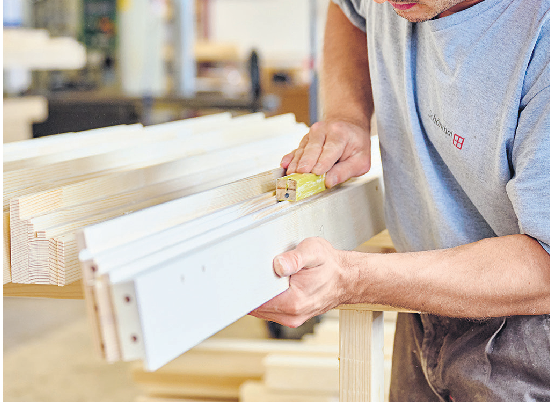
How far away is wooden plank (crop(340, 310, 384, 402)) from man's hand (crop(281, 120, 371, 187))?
25 centimetres

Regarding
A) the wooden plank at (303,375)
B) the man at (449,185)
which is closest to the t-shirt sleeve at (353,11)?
the man at (449,185)

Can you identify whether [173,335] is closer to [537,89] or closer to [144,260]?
[144,260]

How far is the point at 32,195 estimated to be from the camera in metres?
0.89

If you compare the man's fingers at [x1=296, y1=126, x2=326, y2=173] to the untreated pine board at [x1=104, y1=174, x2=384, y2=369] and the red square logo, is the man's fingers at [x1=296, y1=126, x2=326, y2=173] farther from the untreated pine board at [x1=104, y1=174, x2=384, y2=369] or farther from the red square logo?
the red square logo

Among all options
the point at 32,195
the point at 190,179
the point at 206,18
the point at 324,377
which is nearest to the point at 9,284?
the point at 32,195

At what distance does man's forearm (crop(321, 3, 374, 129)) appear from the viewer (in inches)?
54.3

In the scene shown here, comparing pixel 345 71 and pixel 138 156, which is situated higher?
pixel 345 71

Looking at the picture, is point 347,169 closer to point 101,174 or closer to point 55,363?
point 101,174

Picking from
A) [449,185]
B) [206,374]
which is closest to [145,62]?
[206,374]

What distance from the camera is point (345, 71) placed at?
4.72 feet

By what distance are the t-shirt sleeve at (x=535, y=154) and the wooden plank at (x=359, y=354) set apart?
0.34m

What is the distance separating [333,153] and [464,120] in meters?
A: 0.24

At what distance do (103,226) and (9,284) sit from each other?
37 centimetres

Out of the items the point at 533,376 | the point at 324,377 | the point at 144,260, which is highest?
the point at 144,260
